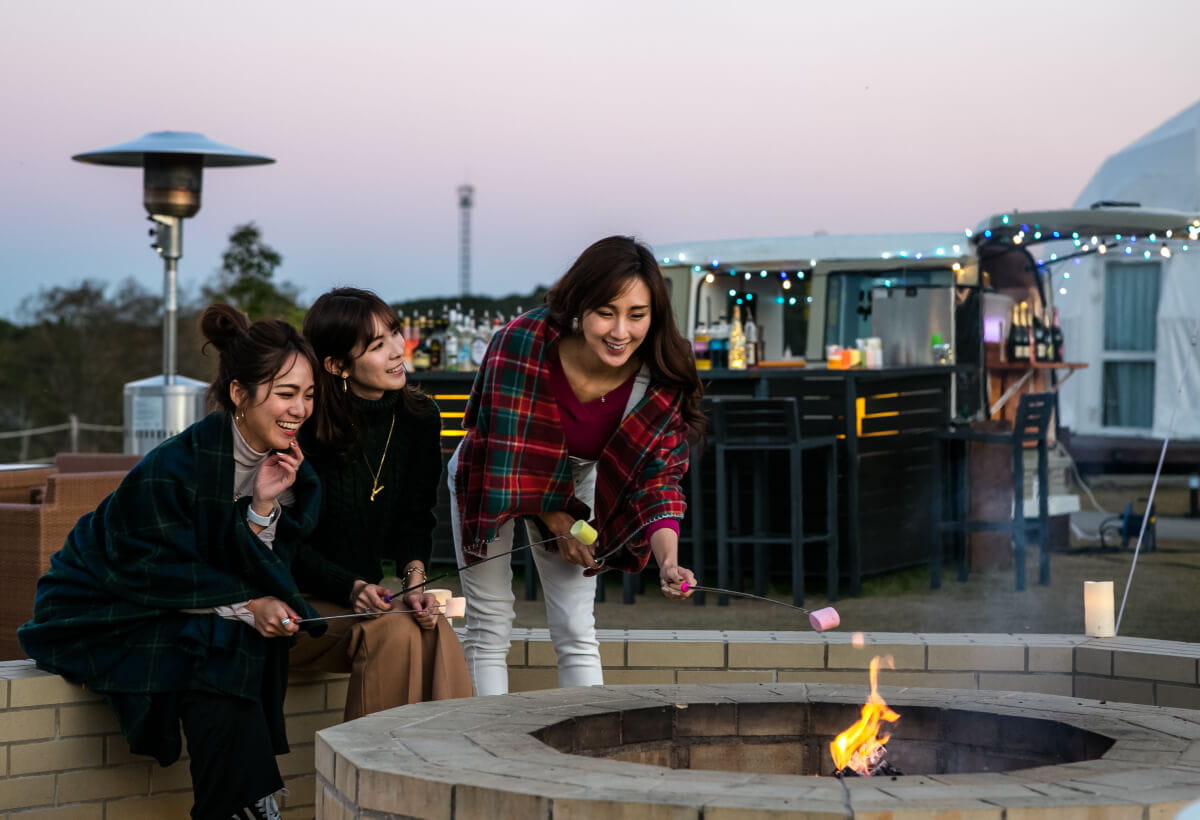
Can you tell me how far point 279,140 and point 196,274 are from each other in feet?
17.3

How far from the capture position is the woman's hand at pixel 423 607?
3037mm

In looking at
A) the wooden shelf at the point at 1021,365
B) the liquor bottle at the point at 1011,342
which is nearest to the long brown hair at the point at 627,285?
the wooden shelf at the point at 1021,365

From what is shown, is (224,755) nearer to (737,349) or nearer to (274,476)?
(274,476)

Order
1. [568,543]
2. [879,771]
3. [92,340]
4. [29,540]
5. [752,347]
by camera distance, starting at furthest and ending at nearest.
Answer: [92,340]
[752,347]
[29,540]
[568,543]
[879,771]

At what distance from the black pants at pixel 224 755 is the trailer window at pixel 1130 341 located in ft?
43.7

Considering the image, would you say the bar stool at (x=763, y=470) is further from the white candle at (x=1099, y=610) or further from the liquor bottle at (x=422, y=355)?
the white candle at (x=1099, y=610)

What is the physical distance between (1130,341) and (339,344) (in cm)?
1308

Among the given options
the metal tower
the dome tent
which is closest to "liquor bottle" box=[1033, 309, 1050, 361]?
the dome tent

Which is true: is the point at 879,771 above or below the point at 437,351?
below

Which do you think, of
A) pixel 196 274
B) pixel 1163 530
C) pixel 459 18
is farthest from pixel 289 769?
pixel 196 274

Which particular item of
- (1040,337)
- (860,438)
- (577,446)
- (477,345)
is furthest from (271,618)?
(1040,337)

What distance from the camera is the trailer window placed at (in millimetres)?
14711

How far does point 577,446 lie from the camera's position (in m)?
3.22

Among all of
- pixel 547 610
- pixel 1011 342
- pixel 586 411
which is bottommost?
pixel 547 610
